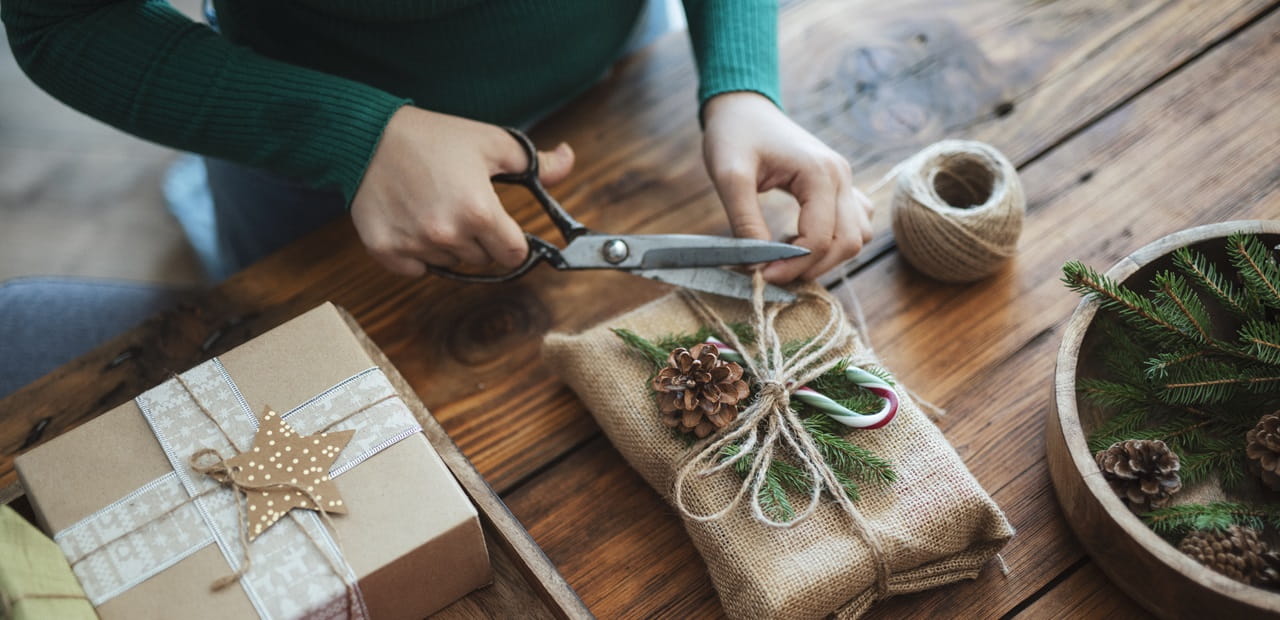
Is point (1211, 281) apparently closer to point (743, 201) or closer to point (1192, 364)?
point (1192, 364)

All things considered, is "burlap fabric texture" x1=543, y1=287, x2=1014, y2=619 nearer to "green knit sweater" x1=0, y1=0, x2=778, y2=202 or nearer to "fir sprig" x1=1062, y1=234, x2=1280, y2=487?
"fir sprig" x1=1062, y1=234, x2=1280, y2=487

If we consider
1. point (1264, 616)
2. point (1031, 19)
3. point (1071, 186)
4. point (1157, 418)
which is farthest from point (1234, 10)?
point (1264, 616)

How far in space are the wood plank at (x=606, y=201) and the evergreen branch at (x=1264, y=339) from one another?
0.31 metres

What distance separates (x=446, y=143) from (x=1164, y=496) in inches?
24.9

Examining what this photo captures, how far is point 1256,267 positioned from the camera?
2.15ft

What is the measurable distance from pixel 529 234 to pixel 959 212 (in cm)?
39

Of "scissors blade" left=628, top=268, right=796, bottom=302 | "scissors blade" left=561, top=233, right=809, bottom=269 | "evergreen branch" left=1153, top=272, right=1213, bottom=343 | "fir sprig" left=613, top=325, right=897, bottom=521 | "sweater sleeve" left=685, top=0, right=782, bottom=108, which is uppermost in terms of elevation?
"sweater sleeve" left=685, top=0, right=782, bottom=108

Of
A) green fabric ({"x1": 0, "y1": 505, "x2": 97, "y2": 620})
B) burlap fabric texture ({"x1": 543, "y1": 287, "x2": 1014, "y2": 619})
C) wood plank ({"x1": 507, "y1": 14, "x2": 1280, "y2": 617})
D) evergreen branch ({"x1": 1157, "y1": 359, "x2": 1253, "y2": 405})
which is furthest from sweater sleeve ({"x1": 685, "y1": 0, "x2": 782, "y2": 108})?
green fabric ({"x1": 0, "y1": 505, "x2": 97, "y2": 620})

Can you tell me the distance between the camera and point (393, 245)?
786 millimetres

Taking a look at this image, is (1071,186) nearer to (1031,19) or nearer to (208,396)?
(1031,19)

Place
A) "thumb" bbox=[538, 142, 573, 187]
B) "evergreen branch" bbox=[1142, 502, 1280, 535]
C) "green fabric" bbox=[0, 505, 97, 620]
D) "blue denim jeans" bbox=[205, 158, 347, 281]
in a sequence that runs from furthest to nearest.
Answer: "blue denim jeans" bbox=[205, 158, 347, 281], "thumb" bbox=[538, 142, 573, 187], "evergreen branch" bbox=[1142, 502, 1280, 535], "green fabric" bbox=[0, 505, 97, 620]

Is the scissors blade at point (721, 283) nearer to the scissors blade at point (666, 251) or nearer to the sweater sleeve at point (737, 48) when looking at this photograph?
the scissors blade at point (666, 251)

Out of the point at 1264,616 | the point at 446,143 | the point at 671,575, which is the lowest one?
the point at 671,575

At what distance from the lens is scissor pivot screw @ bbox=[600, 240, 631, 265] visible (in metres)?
0.80
